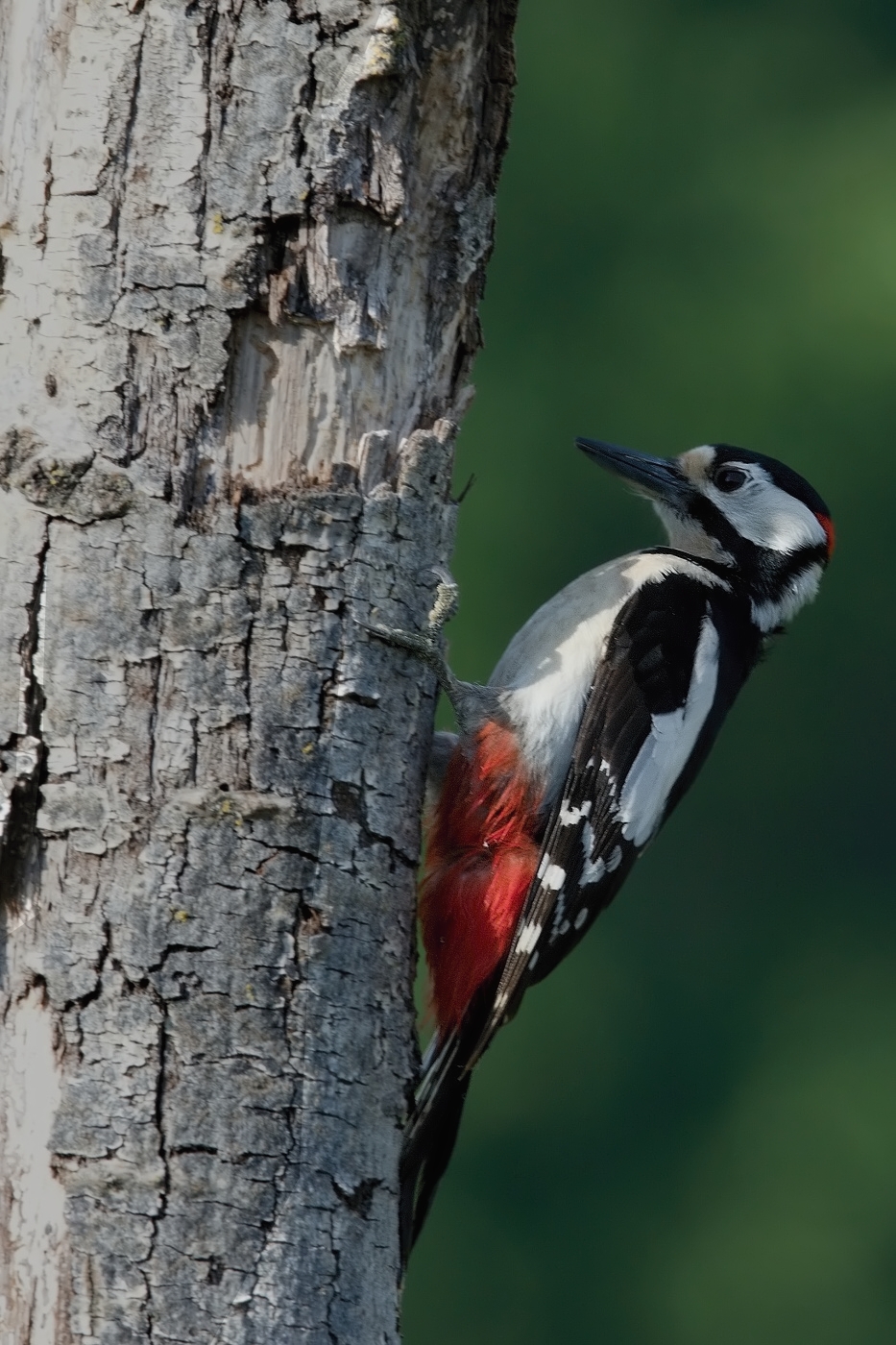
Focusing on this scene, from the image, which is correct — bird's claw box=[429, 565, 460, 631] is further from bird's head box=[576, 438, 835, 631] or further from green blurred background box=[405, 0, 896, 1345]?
green blurred background box=[405, 0, 896, 1345]

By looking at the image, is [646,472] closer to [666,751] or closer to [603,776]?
[666,751]

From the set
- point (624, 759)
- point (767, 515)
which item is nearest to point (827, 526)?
point (767, 515)

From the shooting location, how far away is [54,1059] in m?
2.13

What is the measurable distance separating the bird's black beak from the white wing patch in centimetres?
43

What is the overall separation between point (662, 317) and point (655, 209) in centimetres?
69

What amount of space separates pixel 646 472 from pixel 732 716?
186 inches

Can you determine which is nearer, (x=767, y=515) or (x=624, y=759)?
(x=624, y=759)

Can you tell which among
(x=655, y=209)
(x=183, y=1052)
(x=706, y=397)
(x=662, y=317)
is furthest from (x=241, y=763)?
(x=655, y=209)

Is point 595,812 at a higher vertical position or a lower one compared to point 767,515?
lower

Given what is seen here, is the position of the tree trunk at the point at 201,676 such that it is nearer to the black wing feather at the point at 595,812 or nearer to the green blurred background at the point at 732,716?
the black wing feather at the point at 595,812

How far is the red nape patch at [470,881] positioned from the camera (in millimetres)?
3205

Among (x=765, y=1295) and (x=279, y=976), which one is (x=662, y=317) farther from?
(x=279, y=976)

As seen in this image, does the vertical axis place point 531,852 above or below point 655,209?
below

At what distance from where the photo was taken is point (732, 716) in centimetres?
851
